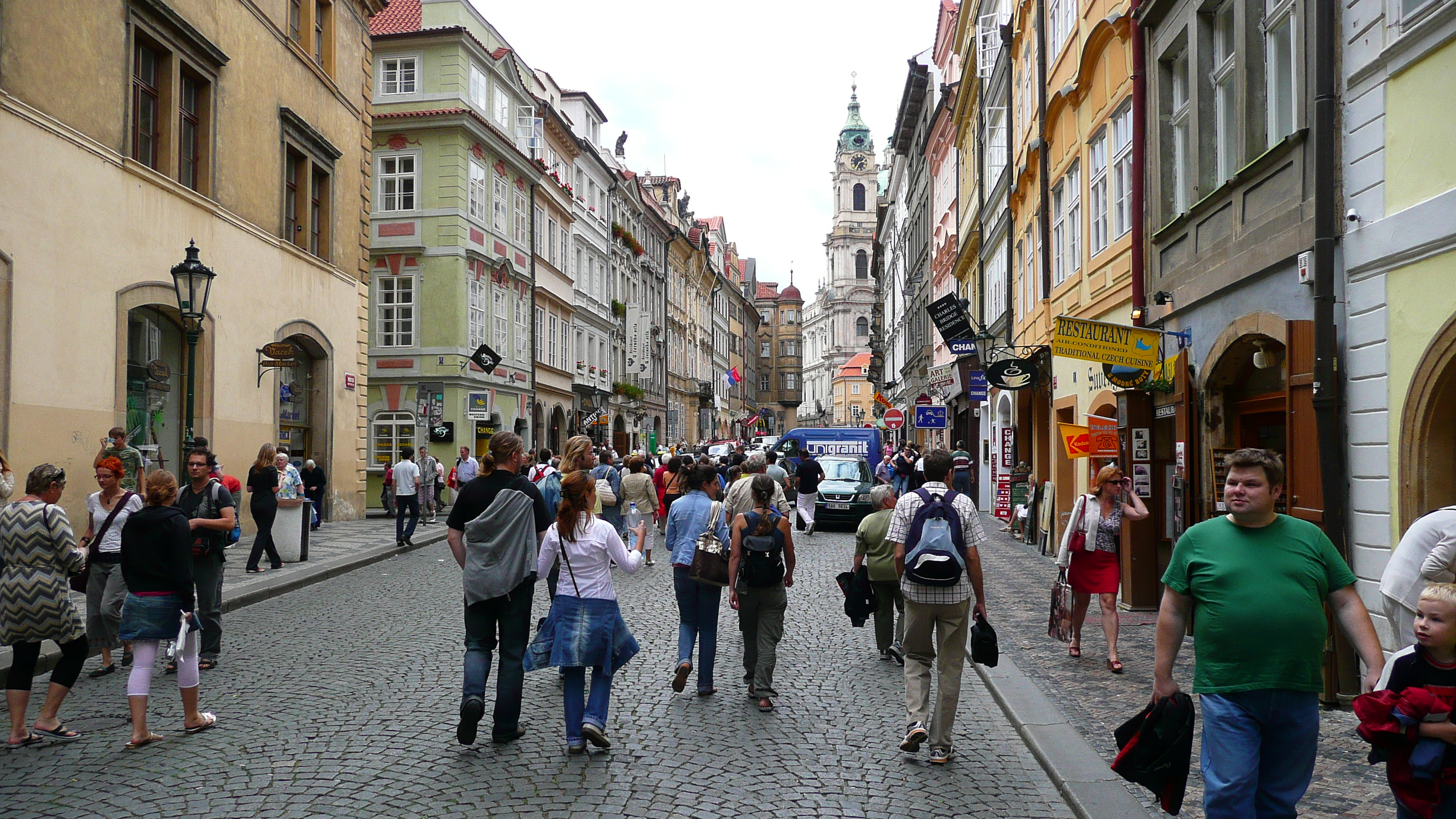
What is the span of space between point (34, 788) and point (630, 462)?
12.3m

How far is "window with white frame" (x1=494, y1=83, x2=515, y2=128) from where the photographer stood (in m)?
35.8

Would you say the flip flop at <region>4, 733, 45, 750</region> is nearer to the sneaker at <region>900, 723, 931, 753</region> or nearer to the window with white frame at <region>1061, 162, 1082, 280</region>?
the sneaker at <region>900, 723, 931, 753</region>

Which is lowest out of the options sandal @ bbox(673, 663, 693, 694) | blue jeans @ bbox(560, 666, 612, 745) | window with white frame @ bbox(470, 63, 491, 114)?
sandal @ bbox(673, 663, 693, 694)

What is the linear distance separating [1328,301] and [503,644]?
628 cm

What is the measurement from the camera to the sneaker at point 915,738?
6.50m

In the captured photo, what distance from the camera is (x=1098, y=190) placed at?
53.3 feet

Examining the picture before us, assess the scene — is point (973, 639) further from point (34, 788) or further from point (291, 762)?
point (34, 788)

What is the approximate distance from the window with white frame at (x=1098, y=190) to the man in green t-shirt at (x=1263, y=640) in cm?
1209

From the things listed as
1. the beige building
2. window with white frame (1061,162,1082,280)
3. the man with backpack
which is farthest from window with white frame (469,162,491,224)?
the man with backpack

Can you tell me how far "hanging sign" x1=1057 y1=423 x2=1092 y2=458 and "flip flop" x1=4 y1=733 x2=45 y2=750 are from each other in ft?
36.1

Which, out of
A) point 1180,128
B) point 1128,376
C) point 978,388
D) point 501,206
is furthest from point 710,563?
point 501,206

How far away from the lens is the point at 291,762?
6246 millimetres

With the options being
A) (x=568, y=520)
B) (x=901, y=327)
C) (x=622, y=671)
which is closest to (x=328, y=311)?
(x=622, y=671)

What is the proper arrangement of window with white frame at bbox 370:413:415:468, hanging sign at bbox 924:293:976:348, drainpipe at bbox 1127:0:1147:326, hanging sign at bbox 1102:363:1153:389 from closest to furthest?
hanging sign at bbox 1102:363:1153:389
drainpipe at bbox 1127:0:1147:326
hanging sign at bbox 924:293:976:348
window with white frame at bbox 370:413:415:468
